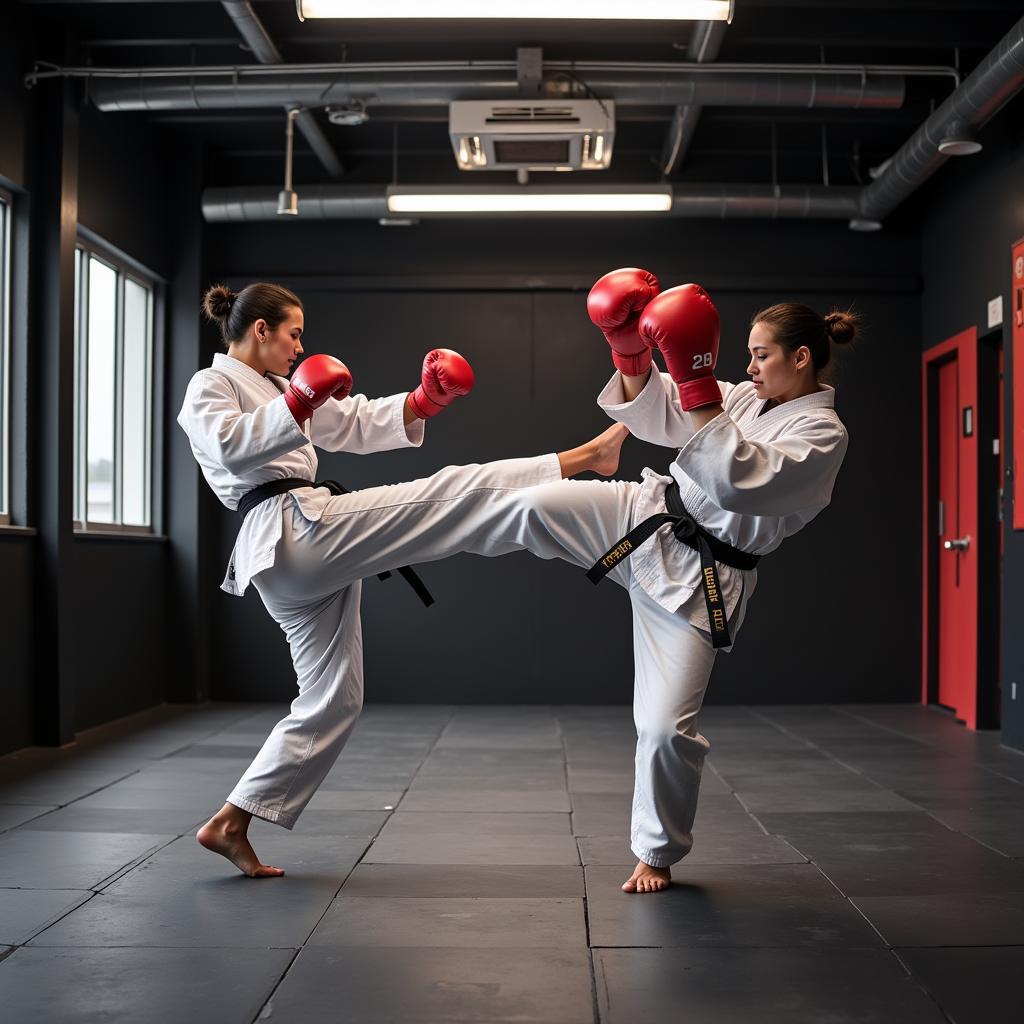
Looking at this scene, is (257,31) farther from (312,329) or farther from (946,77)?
(946,77)

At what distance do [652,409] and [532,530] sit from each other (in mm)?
472

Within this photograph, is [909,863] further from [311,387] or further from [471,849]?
[311,387]

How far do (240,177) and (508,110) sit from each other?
2.52 m

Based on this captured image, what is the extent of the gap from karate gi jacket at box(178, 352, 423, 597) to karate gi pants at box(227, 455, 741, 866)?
0.05 meters

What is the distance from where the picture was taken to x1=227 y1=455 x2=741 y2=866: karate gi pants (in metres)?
2.54

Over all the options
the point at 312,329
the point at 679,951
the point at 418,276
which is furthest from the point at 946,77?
the point at 679,951

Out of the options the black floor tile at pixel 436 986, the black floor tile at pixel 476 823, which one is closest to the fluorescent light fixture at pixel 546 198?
the black floor tile at pixel 476 823

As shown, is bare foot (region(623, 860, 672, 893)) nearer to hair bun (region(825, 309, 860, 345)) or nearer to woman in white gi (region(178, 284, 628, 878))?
woman in white gi (region(178, 284, 628, 878))

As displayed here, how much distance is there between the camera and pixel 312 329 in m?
6.90

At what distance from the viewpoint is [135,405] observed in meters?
6.34

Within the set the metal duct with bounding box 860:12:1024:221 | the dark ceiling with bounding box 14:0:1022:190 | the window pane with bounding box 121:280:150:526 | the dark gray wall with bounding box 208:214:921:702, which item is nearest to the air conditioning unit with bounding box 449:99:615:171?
the dark ceiling with bounding box 14:0:1022:190

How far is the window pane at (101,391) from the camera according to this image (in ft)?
18.9

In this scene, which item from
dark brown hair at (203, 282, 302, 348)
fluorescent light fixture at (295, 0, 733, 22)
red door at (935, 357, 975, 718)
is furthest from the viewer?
red door at (935, 357, 975, 718)

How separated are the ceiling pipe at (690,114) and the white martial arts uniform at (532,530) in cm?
248
